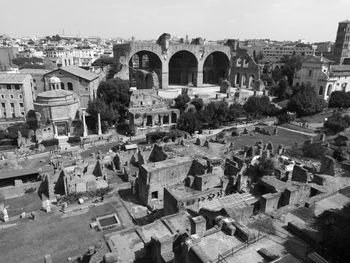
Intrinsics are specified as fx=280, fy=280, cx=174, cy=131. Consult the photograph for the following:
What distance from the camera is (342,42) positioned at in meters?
93.8

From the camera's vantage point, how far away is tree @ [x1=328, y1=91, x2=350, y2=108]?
55.7m

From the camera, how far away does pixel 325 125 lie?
45.8 meters

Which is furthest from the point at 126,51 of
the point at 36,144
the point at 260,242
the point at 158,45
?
→ the point at 260,242

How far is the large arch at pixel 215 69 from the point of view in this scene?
3388 inches

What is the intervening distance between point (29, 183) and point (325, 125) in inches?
1718

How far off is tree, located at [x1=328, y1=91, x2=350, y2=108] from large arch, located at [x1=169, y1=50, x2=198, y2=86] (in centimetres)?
3580

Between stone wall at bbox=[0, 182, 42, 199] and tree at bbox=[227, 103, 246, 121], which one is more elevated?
tree at bbox=[227, 103, 246, 121]

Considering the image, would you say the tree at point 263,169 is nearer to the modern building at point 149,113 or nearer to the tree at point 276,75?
the modern building at point 149,113

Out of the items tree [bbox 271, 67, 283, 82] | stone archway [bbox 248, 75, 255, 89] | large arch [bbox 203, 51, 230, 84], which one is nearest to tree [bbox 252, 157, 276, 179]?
stone archway [bbox 248, 75, 255, 89]

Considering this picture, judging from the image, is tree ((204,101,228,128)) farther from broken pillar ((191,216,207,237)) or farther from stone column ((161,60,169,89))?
broken pillar ((191,216,207,237))

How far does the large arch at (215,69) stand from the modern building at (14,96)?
170 feet

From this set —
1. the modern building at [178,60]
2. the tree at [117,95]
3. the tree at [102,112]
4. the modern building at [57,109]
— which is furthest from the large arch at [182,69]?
the modern building at [57,109]

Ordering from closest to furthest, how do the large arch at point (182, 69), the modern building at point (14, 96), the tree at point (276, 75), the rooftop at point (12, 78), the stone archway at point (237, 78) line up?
the rooftop at point (12, 78) < the modern building at point (14, 96) < the tree at point (276, 75) < the large arch at point (182, 69) < the stone archway at point (237, 78)

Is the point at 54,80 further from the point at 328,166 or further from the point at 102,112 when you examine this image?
the point at 328,166
